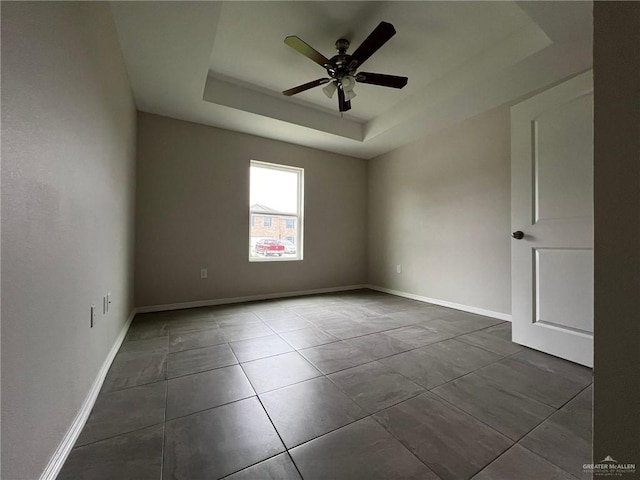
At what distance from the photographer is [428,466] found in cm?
94

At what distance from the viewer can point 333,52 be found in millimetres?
2369

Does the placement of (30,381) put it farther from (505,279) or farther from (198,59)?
(505,279)

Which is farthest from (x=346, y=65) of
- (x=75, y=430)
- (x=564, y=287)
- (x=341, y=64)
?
(x=75, y=430)

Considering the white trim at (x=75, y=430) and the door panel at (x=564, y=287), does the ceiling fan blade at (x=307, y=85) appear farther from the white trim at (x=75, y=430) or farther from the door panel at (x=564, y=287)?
the white trim at (x=75, y=430)

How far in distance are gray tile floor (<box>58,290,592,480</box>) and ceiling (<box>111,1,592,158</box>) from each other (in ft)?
7.56

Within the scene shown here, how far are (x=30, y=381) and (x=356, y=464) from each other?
1094 mm

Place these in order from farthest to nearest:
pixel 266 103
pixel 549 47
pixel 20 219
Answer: pixel 266 103 < pixel 549 47 < pixel 20 219

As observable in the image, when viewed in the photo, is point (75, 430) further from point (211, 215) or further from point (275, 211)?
point (275, 211)

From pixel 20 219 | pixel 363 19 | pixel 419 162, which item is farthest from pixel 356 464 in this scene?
pixel 419 162

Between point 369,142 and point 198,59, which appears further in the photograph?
point 369,142

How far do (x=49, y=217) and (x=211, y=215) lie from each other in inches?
97.6

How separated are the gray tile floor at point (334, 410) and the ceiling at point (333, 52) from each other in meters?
2.31
